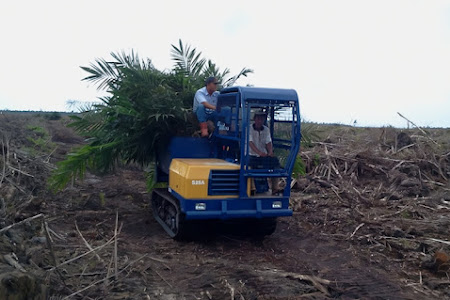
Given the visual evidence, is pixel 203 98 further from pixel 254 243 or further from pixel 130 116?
pixel 254 243

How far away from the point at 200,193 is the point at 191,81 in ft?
11.4

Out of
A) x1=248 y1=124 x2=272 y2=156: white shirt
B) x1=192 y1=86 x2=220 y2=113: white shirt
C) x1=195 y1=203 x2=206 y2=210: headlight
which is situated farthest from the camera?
x1=192 y1=86 x2=220 y2=113: white shirt

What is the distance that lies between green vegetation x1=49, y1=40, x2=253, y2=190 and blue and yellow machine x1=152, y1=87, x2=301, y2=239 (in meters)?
0.60

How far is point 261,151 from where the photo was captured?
888 centimetres

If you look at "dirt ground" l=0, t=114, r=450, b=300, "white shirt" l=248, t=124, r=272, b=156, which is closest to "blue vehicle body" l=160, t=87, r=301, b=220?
"white shirt" l=248, t=124, r=272, b=156

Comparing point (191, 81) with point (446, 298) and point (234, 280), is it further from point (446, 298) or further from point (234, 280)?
point (446, 298)

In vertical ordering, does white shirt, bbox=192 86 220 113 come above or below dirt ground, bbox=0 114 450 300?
above

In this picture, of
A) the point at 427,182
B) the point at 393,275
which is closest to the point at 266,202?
the point at 393,275

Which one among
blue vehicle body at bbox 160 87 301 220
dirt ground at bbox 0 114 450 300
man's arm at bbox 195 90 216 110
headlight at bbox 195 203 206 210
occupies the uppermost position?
man's arm at bbox 195 90 216 110

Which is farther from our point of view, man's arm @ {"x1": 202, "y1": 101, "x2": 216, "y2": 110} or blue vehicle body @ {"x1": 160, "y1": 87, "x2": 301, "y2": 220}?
man's arm @ {"x1": 202, "y1": 101, "x2": 216, "y2": 110}

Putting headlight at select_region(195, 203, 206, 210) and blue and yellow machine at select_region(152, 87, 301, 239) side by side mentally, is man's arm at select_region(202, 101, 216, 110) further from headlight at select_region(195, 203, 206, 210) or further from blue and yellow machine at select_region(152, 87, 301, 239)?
headlight at select_region(195, 203, 206, 210)

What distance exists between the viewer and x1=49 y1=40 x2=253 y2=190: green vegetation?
9609mm

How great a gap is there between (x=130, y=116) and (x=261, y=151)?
2.74 meters

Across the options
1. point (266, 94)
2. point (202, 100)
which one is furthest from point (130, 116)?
point (266, 94)
